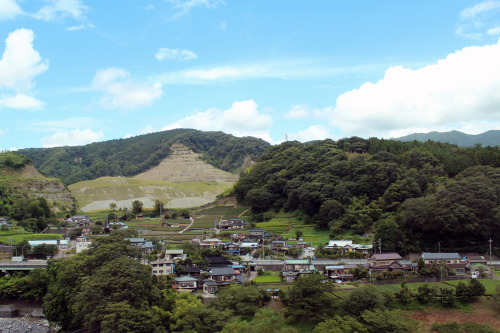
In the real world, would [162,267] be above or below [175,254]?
below

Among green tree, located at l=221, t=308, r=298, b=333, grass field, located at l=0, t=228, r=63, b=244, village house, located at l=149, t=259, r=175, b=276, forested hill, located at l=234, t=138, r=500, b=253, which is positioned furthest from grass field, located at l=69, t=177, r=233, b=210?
green tree, located at l=221, t=308, r=298, b=333

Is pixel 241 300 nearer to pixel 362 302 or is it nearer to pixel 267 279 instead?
pixel 267 279

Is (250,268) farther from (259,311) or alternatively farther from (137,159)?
(137,159)

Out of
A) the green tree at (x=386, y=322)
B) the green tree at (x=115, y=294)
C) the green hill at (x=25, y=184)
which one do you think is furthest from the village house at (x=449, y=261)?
the green hill at (x=25, y=184)

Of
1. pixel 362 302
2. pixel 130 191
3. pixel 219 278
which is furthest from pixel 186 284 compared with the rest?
pixel 130 191

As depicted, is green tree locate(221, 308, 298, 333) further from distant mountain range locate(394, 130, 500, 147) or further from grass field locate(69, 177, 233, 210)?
distant mountain range locate(394, 130, 500, 147)

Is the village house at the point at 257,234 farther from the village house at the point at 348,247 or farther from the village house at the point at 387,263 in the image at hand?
the village house at the point at 387,263
